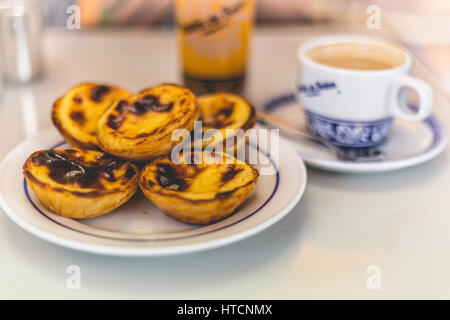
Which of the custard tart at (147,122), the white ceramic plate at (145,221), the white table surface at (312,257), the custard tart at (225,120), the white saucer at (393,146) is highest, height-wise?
the custard tart at (147,122)

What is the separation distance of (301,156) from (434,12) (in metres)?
1.10

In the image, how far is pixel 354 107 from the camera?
0.74m

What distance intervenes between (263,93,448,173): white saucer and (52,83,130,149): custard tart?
0.84 feet

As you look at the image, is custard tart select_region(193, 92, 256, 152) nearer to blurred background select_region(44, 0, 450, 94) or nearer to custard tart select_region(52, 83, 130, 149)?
custard tart select_region(52, 83, 130, 149)

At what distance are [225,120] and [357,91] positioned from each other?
0.59 feet

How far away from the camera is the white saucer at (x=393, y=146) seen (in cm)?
70

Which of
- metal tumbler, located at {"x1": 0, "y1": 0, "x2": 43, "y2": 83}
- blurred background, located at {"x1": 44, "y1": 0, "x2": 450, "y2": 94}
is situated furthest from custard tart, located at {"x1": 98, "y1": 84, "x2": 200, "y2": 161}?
blurred background, located at {"x1": 44, "y1": 0, "x2": 450, "y2": 94}

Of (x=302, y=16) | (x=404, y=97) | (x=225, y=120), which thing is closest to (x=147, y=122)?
(x=225, y=120)

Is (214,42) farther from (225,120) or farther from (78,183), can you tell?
(78,183)

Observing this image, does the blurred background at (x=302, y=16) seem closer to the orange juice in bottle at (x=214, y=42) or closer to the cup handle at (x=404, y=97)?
the orange juice in bottle at (x=214, y=42)

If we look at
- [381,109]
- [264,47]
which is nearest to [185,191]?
[381,109]

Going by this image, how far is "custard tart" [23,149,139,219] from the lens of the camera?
547mm

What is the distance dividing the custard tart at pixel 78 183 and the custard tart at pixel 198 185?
0.03 metres

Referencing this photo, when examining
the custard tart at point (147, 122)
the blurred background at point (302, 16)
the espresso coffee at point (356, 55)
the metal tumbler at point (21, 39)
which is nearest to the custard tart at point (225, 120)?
the custard tart at point (147, 122)
